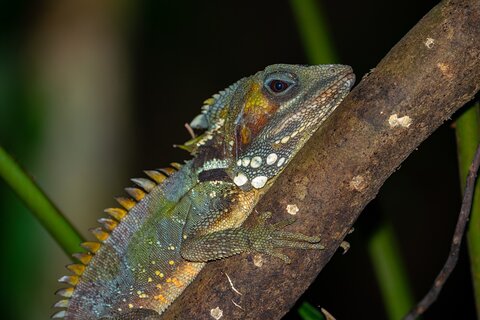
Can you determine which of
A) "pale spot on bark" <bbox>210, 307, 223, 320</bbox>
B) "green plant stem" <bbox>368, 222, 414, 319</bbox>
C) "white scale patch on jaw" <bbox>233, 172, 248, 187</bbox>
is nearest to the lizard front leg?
"pale spot on bark" <bbox>210, 307, 223, 320</bbox>

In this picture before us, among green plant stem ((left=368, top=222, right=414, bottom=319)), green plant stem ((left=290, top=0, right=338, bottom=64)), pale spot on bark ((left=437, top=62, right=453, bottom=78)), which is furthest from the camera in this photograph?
green plant stem ((left=290, top=0, right=338, bottom=64))

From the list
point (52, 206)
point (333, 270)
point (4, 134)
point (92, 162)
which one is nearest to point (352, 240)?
point (333, 270)

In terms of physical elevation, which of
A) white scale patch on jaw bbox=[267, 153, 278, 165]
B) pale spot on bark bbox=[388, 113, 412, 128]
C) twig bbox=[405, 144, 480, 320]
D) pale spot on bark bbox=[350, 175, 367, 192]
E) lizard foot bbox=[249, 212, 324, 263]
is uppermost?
pale spot on bark bbox=[388, 113, 412, 128]

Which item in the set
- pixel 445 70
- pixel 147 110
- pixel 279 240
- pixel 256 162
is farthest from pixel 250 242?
pixel 147 110

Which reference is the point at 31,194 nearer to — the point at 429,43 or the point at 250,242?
the point at 250,242

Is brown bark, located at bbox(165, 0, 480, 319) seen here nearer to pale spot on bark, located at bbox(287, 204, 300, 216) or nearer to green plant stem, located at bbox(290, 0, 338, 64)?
pale spot on bark, located at bbox(287, 204, 300, 216)

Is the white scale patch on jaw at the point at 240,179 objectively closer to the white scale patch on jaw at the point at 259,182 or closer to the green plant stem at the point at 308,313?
the white scale patch on jaw at the point at 259,182
